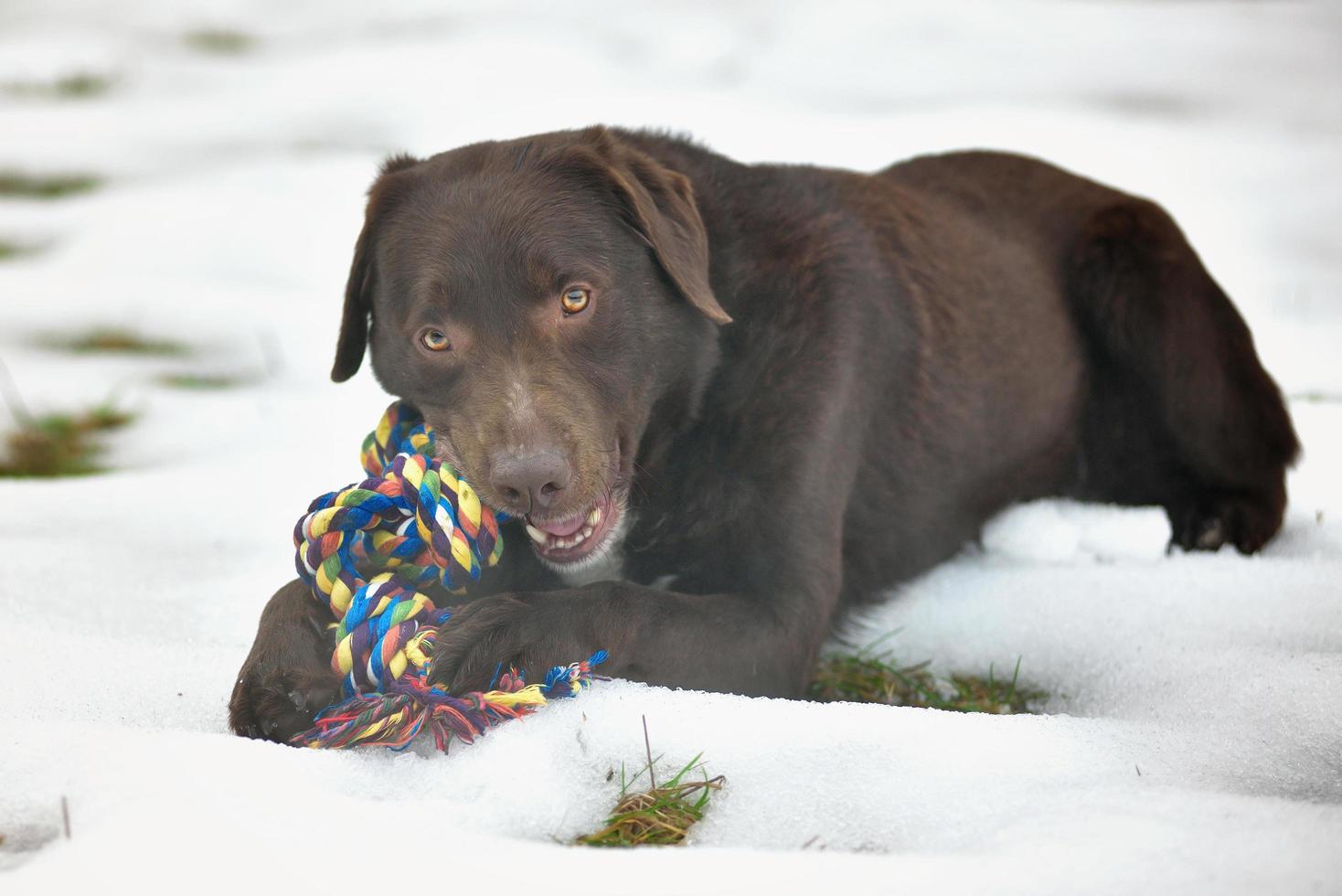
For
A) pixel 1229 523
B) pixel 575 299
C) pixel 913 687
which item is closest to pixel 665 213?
pixel 575 299

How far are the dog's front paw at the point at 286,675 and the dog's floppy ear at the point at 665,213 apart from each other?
0.99 meters

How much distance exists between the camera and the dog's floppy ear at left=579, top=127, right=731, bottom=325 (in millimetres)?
2592

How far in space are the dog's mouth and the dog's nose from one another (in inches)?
5.9

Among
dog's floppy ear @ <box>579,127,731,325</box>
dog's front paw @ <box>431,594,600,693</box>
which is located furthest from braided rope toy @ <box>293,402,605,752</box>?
dog's floppy ear @ <box>579,127,731,325</box>

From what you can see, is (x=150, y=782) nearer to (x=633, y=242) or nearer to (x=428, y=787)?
(x=428, y=787)

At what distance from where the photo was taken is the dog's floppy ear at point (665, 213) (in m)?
2.59

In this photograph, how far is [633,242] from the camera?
269 cm

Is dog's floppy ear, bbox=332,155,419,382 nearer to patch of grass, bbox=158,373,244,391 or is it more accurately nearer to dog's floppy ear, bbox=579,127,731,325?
dog's floppy ear, bbox=579,127,731,325

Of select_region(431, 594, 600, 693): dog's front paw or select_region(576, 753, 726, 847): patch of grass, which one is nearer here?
select_region(576, 753, 726, 847): patch of grass

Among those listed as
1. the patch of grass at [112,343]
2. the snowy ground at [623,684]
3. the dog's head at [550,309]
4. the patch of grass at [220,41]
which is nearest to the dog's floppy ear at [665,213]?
the dog's head at [550,309]

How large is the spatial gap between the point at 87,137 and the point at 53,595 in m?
5.45

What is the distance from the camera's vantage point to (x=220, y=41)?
826 cm

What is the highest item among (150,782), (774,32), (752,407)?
(774,32)

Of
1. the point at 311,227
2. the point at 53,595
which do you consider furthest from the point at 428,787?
the point at 311,227
